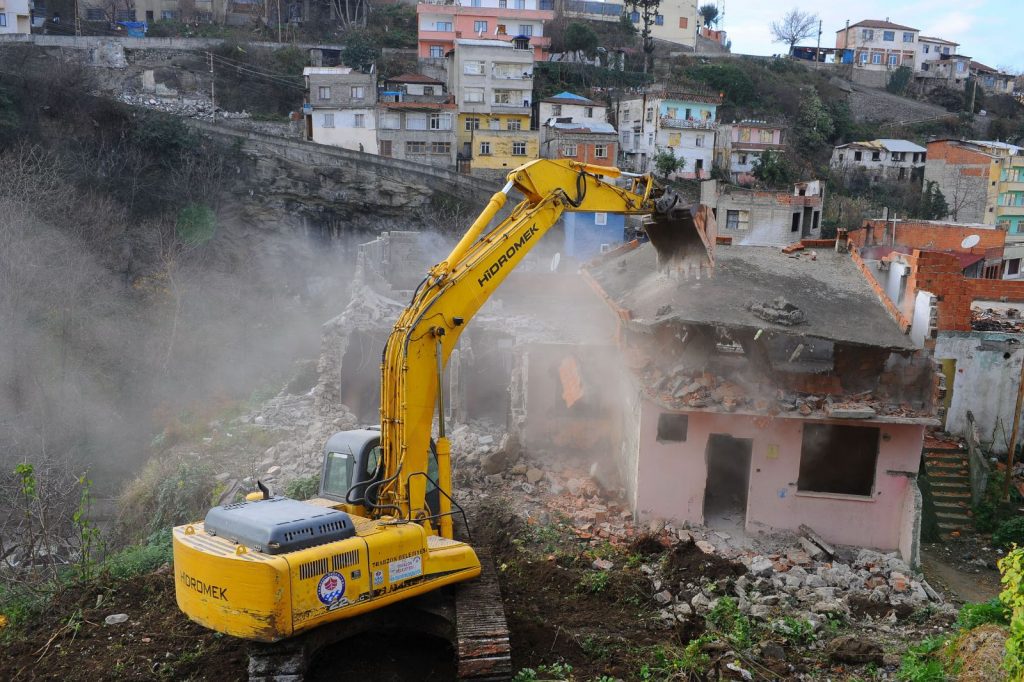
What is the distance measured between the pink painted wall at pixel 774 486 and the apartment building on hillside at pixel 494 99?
28.4m

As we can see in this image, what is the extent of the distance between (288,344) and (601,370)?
15894 millimetres

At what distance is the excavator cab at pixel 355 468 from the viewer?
25.4 feet

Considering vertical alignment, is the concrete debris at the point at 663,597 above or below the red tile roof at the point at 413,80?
below

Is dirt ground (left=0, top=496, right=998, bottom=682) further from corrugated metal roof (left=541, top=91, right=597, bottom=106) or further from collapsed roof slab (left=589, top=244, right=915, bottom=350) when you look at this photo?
corrugated metal roof (left=541, top=91, right=597, bottom=106)

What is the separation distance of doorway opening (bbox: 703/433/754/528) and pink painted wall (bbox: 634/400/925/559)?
28.8 inches

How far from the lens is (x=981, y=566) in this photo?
1354cm

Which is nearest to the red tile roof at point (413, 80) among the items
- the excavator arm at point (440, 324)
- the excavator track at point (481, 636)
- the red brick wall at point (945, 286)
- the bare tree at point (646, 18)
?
the bare tree at point (646, 18)

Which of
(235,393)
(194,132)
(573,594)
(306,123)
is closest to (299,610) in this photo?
(573,594)

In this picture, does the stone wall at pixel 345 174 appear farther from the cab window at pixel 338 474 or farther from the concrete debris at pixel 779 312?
the cab window at pixel 338 474

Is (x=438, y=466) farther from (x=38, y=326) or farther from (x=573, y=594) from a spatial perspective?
(x=38, y=326)

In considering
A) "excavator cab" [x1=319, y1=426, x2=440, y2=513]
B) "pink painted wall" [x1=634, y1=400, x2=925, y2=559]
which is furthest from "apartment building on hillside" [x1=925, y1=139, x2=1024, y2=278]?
"excavator cab" [x1=319, y1=426, x2=440, y2=513]

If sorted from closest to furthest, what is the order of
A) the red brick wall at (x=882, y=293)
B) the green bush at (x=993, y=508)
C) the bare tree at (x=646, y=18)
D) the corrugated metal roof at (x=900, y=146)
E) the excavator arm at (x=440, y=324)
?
the excavator arm at (x=440, y=324), the red brick wall at (x=882, y=293), the green bush at (x=993, y=508), the corrugated metal roof at (x=900, y=146), the bare tree at (x=646, y=18)

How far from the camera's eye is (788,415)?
11.8 m

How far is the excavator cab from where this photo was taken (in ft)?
25.4
